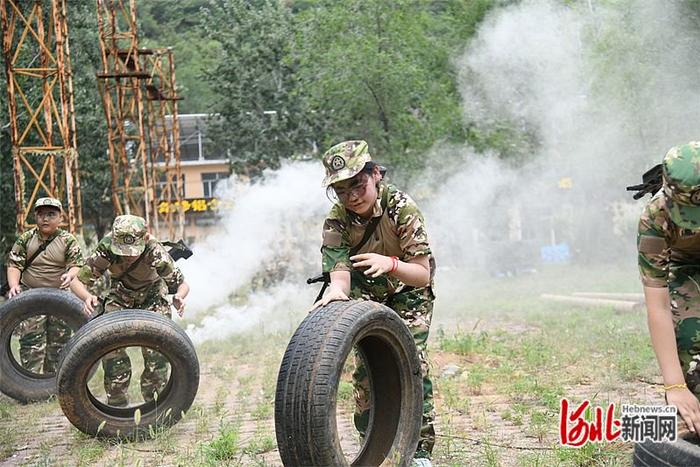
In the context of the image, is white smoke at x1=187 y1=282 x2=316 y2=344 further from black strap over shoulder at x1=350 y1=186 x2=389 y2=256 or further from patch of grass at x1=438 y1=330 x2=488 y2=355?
black strap over shoulder at x1=350 y1=186 x2=389 y2=256

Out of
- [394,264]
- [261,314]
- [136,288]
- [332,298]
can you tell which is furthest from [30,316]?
[261,314]

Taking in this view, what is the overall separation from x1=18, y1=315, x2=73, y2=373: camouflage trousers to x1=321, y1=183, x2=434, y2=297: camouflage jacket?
17.1 ft

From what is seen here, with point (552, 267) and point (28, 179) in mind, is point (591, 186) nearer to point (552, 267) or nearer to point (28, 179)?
point (552, 267)

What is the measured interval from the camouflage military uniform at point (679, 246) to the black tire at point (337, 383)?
4.55ft

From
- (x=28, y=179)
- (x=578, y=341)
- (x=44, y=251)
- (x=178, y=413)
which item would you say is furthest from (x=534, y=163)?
(x=178, y=413)

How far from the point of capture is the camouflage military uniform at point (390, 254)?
4758 mm

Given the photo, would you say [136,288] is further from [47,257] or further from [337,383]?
[337,383]

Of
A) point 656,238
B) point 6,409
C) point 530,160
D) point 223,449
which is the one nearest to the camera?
point 656,238

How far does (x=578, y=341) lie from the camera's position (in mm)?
9938

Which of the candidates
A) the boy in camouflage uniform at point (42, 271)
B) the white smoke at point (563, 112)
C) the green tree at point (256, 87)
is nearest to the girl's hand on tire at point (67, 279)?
the boy in camouflage uniform at point (42, 271)

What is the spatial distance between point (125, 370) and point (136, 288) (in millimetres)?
748

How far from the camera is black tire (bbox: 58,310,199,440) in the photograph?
6113 mm

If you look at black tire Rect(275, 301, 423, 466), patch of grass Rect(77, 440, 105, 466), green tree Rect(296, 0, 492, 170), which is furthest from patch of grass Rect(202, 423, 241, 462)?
green tree Rect(296, 0, 492, 170)

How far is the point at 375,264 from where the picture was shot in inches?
170
